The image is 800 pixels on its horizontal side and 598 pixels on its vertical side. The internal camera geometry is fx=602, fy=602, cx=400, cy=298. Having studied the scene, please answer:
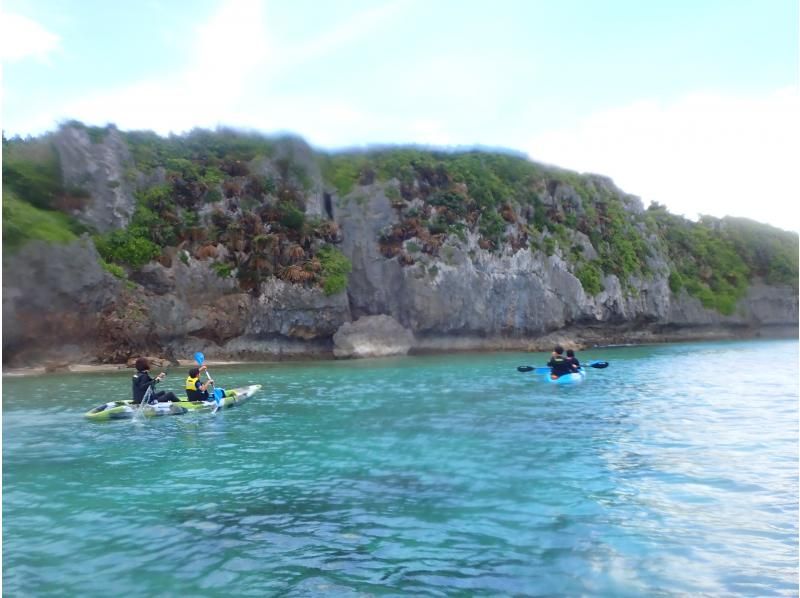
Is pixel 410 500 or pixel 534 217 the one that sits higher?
pixel 534 217

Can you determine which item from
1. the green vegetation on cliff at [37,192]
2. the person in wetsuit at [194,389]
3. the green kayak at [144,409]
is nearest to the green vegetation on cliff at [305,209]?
the green vegetation on cliff at [37,192]

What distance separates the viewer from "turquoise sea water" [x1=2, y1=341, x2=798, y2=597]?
6406 mm

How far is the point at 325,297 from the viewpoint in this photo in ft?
125

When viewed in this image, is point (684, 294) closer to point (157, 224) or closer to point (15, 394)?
point (157, 224)

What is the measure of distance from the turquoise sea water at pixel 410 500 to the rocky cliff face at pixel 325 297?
48.3 ft

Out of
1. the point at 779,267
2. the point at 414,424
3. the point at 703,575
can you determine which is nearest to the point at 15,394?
the point at 414,424

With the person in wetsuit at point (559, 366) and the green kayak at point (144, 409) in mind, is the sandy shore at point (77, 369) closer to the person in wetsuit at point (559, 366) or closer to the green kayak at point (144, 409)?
the green kayak at point (144, 409)

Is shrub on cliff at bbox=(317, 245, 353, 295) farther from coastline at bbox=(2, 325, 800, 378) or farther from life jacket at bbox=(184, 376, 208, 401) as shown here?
life jacket at bbox=(184, 376, 208, 401)

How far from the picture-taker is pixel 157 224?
36188mm

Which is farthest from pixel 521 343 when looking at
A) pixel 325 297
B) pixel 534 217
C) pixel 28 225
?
pixel 28 225

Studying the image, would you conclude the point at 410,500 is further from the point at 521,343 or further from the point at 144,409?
the point at 521,343

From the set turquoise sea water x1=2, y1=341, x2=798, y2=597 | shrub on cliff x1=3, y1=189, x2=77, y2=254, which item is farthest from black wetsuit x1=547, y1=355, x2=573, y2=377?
shrub on cliff x1=3, y1=189, x2=77, y2=254

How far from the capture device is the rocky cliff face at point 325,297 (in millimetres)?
30891

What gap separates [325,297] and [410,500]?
97.7 ft
